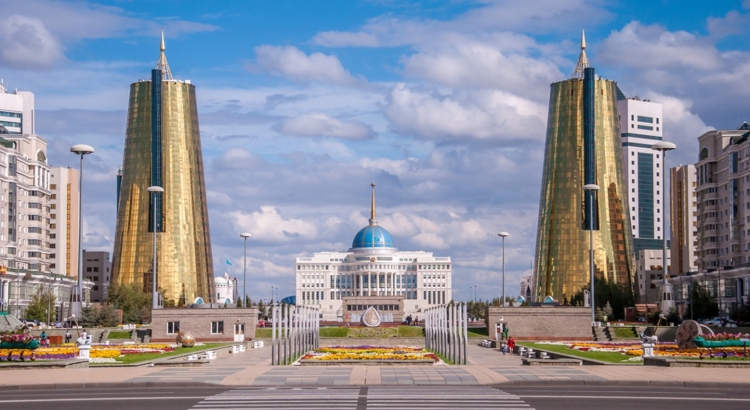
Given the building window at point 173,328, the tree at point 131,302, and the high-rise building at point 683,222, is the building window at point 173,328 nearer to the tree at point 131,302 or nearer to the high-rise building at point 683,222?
the tree at point 131,302

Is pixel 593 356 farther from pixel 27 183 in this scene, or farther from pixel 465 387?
pixel 27 183

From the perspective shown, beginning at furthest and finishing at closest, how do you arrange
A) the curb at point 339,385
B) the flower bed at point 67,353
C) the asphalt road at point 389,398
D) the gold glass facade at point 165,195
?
the gold glass facade at point 165,195, the flower bed at point 67,353, the curb at point 339,385, the asphalt road at point 389,398

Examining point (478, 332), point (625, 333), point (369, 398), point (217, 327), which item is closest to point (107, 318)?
point (217, 327)

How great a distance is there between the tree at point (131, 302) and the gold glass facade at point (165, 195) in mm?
11127

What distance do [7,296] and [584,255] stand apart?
68.4 metres

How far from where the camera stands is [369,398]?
32594 millimetres

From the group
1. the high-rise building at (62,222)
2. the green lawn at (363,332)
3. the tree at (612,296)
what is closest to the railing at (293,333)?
the green lawn at (363,332)

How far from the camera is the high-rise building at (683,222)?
176625mm

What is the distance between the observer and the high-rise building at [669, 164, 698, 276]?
176625mm

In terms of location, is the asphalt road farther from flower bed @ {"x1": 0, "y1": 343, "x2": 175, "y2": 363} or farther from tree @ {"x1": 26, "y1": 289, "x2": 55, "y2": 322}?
tree @ {"x1": 26, "y1": 289, "x2": 55, "y2": 322}

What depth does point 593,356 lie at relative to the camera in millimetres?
54938

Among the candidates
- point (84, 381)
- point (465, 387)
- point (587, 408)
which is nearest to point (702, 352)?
point (465, 387)

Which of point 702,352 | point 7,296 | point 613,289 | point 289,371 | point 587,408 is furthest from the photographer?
point 613,289

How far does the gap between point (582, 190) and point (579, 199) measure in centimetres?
118
